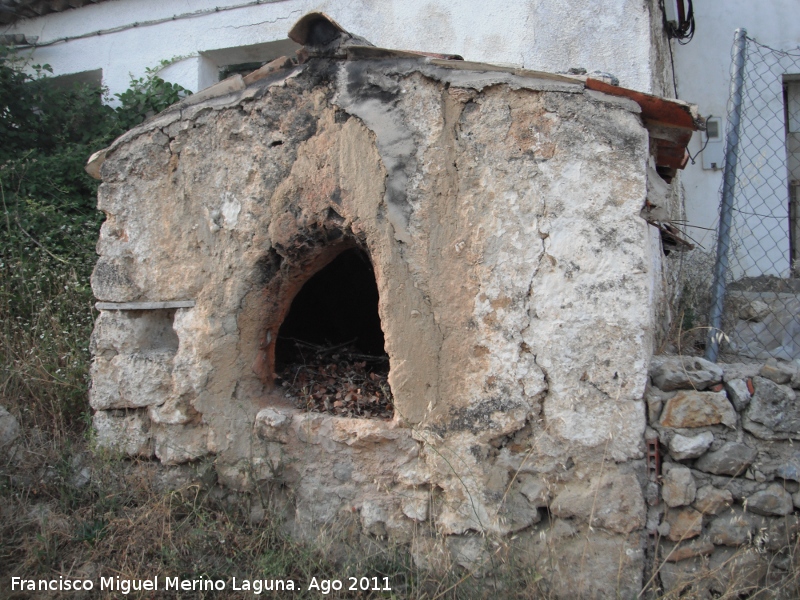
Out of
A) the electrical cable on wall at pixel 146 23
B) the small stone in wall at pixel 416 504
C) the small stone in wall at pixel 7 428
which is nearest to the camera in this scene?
the small stone in wall at pixel 416 504

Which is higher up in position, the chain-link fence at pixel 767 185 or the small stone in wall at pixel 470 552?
the chain-link fence at pixel 767 185

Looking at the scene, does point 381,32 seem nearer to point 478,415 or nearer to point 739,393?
point 478,415

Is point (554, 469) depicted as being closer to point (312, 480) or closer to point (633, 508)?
point (633, 508)

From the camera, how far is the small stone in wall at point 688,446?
2.65m

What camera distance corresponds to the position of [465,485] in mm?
2867

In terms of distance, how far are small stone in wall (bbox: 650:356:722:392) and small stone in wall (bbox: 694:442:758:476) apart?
262mm

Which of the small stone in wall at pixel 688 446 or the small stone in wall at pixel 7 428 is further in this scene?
the small stone in wall at pixel 7 428

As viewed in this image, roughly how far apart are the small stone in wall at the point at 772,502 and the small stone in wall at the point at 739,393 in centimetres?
33

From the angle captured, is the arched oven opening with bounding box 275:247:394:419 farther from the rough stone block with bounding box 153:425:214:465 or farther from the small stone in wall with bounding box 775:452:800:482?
the small stone in wall with bounding box 775:452:800:482

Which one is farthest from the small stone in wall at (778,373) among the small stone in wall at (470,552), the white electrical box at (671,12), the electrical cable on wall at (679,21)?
the white electrical box at (671,12)

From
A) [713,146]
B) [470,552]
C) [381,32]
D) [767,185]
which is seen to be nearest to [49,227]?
[381,32]

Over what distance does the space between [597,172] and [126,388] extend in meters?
2.61

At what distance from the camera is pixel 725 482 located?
8.70 ft

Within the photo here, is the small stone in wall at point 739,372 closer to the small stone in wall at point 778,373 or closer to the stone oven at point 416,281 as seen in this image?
the small stone in wall at point 778,373
